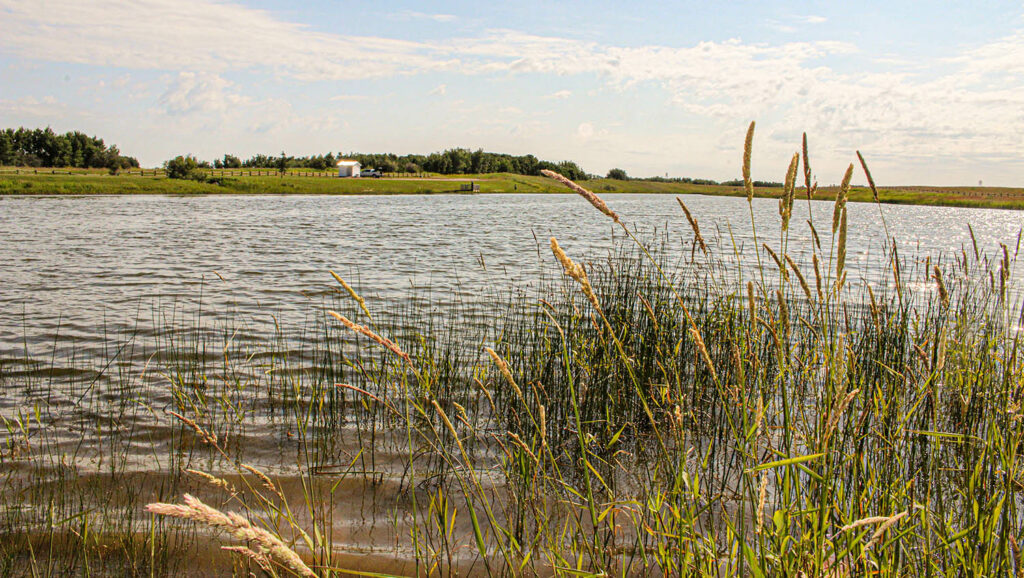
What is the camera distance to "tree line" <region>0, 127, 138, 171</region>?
91750 millimetres

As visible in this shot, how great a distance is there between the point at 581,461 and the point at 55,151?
4940 inches

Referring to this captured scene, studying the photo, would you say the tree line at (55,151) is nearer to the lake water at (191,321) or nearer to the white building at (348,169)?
the white building at (348,169)

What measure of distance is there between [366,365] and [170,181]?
64.7 meters

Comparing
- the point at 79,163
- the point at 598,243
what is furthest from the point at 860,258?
the point at 79,163

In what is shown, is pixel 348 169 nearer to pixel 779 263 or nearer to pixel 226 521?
pixel 779 263

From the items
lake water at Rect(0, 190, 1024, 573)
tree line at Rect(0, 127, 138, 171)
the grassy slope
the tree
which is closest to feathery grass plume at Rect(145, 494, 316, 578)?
lake water at Rect(0, 190, 1024, 573)

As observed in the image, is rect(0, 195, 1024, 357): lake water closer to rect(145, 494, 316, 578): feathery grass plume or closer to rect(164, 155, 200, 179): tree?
rect(145, 494, 316, 578): feathery grass plume

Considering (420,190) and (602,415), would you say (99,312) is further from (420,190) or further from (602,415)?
(420,190)

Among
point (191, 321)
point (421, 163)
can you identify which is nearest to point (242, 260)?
point (191, 321)

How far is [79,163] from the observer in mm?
95875

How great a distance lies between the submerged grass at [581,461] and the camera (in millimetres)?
2201

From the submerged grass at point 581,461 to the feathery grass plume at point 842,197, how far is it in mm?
26

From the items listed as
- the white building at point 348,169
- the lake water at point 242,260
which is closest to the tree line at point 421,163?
the white building at point 348,169

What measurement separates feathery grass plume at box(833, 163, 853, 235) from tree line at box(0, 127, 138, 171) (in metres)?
94.8
